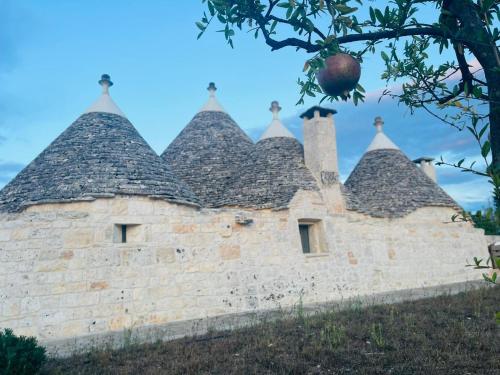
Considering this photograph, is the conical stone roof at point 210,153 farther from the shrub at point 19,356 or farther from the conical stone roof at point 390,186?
the shrub at point 19,356

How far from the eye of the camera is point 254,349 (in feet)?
17.3

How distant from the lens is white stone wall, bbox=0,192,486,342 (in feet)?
24.3

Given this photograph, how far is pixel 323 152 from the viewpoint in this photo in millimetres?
12125

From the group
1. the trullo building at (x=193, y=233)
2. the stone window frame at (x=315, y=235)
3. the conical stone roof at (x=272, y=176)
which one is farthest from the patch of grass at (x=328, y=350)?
the conical stone roof at (x=272, y=176)

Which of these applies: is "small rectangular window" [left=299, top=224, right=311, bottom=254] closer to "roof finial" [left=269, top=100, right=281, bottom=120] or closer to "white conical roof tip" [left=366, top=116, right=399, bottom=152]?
"roof finial" [left=269, top=100, right=281, bottom=120]

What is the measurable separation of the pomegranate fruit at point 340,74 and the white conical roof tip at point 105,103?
9987 mm

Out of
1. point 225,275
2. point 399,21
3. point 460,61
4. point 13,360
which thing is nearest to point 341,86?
point 399,21

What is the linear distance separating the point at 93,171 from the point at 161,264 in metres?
2.79

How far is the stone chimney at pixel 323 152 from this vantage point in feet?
39.1

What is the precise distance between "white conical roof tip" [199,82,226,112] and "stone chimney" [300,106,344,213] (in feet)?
17.5

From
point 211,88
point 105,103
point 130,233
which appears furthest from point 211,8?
point 211,88

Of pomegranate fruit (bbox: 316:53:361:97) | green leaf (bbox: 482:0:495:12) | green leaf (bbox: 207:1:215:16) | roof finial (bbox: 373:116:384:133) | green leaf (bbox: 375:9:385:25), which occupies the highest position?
roof finial (bbox: 373:116:384:133)

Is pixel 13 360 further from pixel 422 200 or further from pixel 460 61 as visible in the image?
pixel 422 200

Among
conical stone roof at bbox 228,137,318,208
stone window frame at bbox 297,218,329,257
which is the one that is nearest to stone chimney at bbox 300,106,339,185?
conical stone roof at bbox 228,137,318,208
